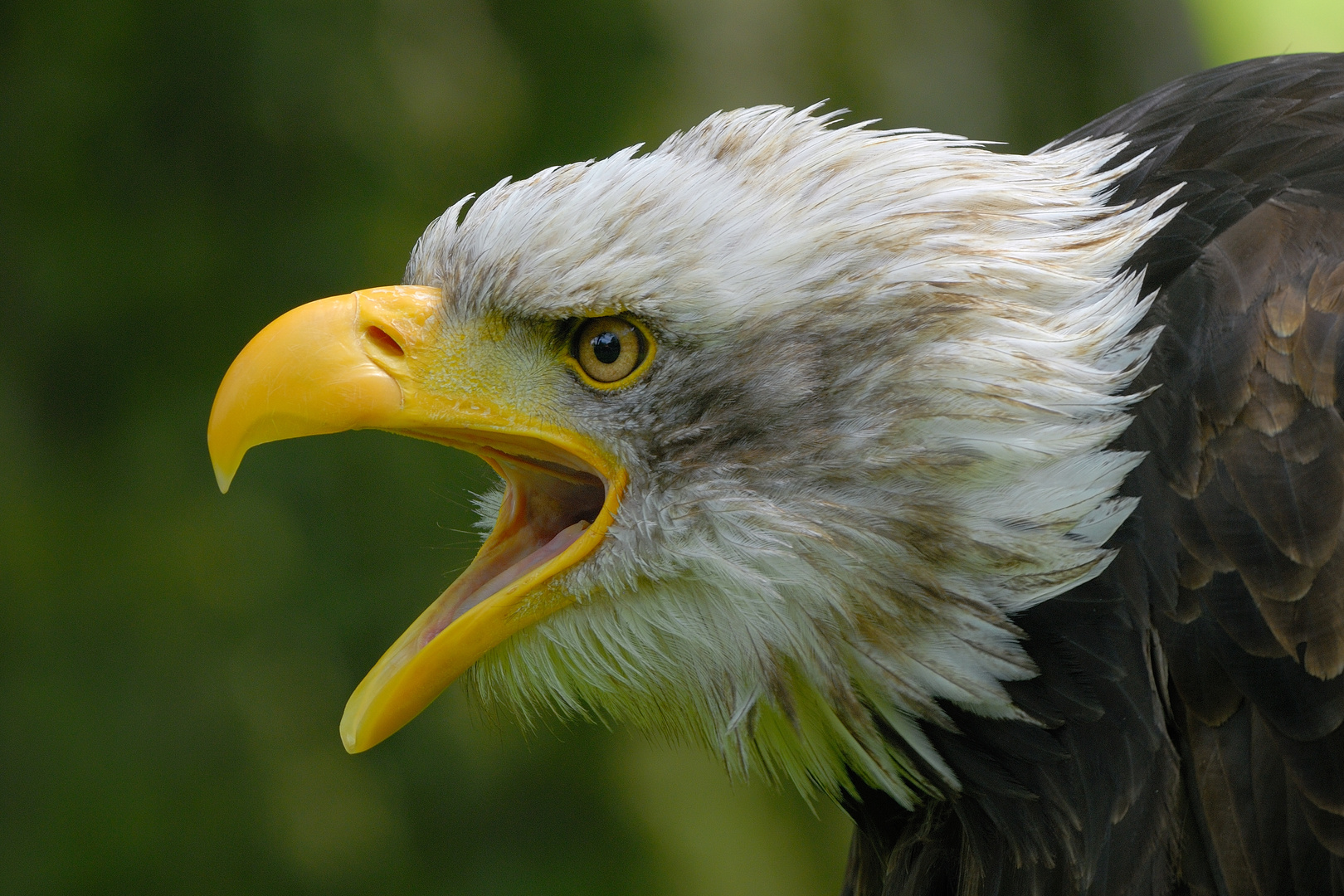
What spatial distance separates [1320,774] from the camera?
5.05 ft

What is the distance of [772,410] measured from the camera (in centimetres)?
166

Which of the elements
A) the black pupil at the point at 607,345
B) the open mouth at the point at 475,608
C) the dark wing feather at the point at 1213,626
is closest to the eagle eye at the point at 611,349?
the black pupil at the point at 607,345

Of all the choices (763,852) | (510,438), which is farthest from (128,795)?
(510,438)

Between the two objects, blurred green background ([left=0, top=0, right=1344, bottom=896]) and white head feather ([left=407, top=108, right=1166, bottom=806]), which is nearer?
white head feather ([left=407, top=108, right=1166, bottom=806])

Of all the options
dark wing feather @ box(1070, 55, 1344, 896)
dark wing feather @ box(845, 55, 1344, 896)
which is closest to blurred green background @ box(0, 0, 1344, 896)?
dark wing feather @ box(845, 55, 1344, 896)

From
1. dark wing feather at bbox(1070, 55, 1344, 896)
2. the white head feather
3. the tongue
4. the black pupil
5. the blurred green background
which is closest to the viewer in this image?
dark wing feather at bbox(1070, 55, 1344, 896)

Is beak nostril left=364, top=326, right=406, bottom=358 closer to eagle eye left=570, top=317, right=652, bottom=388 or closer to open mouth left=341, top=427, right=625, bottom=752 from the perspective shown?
open mouth left=341, top=427, right=625, bottom=752

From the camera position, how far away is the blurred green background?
428cm

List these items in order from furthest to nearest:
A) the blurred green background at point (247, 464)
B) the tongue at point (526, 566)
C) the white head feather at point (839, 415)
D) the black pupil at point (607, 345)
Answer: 1. the blurred green background at point (247, 464)
2. the tongue at point (526, 566)
3. the black pupil at point (607, 345)
4. the white head feather at point (839, 415)

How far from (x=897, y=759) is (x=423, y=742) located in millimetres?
3077

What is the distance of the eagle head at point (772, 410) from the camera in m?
1.64

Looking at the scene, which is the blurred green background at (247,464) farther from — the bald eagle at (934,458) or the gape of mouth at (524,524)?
the bald eagle at (934,458)

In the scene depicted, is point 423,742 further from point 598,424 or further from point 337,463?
point 598,424

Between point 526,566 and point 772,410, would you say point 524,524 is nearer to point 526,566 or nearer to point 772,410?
point 526,566
